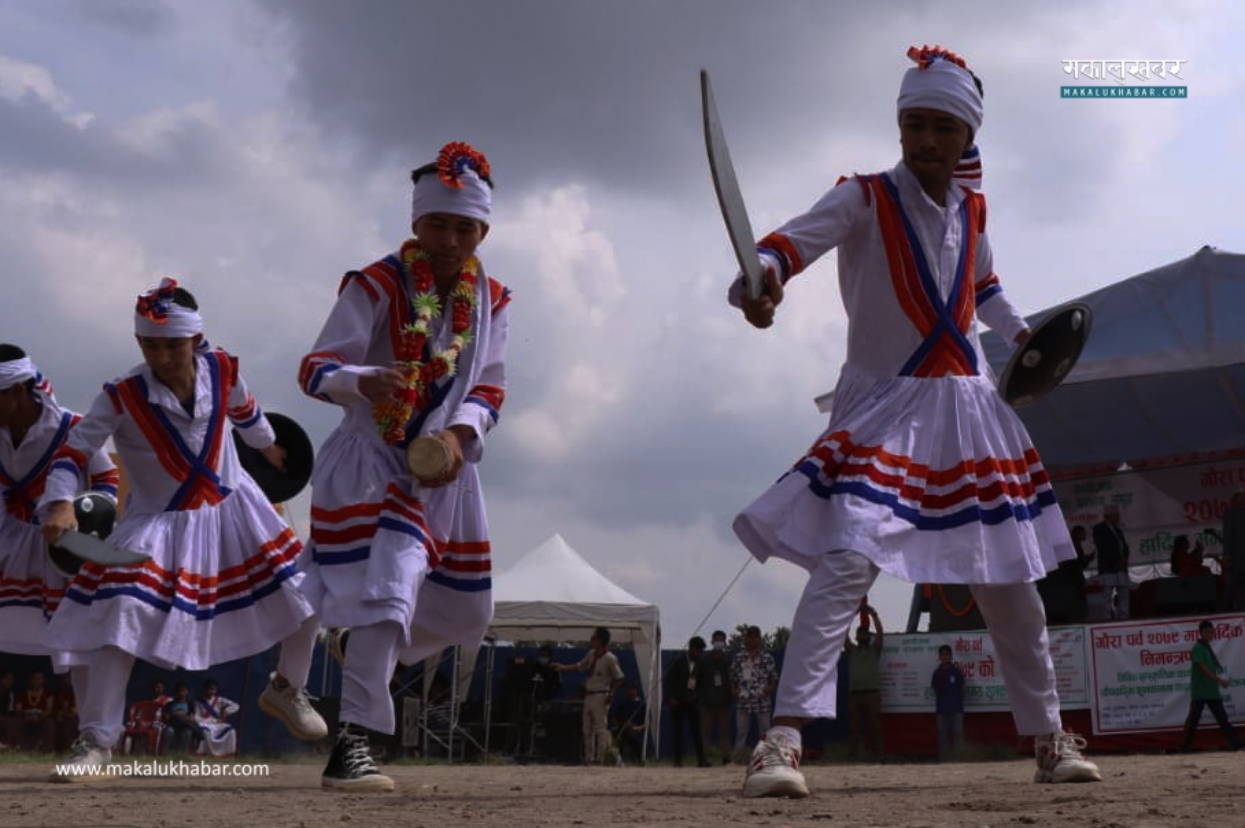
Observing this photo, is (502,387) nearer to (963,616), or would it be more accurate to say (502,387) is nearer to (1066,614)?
(1066,614)

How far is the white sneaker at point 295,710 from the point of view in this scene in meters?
6.90

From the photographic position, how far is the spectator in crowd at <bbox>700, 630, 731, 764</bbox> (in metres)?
18.2

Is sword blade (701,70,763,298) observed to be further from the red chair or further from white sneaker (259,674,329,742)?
the red chair

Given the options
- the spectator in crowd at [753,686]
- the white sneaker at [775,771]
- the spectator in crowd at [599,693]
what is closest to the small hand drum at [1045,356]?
the white sneaker at [775,771]

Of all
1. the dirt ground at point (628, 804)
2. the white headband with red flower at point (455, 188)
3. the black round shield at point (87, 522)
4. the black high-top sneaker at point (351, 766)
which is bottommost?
the dirt ground at point (628, 804)

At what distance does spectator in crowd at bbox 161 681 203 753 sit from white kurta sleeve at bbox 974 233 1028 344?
12.9 m

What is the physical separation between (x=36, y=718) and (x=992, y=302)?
1429 cm

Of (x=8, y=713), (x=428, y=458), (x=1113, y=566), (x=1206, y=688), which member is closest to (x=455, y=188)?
(x=428, y=458)

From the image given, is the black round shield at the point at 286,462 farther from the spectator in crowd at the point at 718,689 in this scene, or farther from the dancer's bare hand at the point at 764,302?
the spectator in crowd at the point at 718,689

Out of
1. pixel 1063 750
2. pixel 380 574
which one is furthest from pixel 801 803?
pixel 380 574

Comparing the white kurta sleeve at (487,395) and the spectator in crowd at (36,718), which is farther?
the spectator in crowd at (36,718)

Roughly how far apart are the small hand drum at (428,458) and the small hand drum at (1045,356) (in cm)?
196

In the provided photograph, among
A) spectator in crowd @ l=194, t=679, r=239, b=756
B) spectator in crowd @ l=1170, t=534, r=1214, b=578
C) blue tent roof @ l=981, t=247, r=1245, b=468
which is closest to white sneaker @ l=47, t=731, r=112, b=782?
blue tent roof @ l=981, t=247, r=1245, b=468

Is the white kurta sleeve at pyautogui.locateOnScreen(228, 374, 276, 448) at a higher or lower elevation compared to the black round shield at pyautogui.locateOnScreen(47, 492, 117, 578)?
higher
